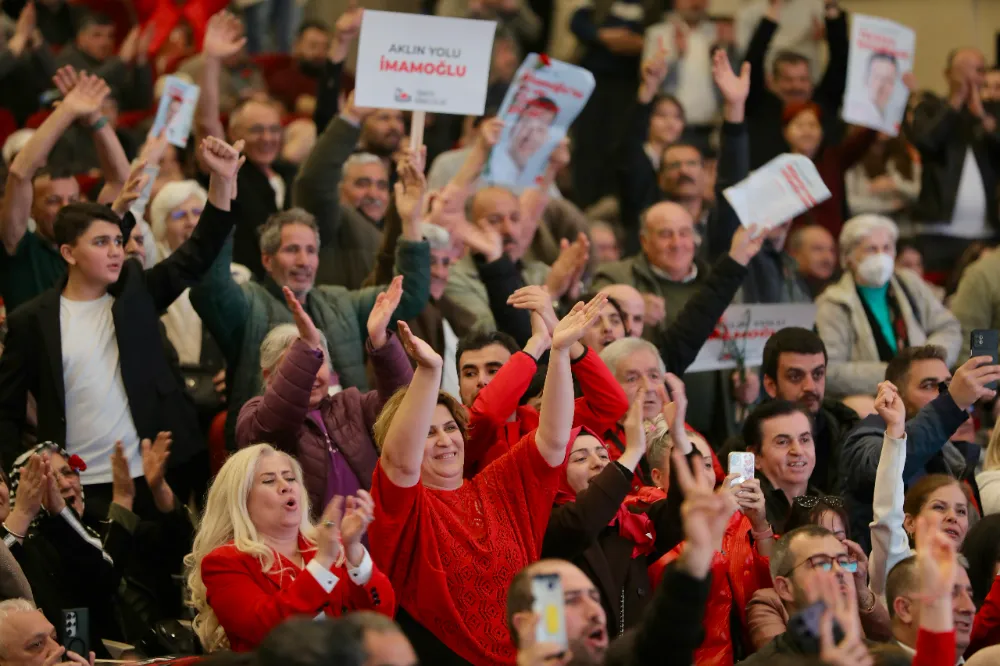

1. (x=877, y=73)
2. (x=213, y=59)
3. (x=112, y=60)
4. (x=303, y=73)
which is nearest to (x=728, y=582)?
(x=213, y=59)

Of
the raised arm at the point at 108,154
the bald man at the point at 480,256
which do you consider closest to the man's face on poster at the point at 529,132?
the bald man at the point at 480,256

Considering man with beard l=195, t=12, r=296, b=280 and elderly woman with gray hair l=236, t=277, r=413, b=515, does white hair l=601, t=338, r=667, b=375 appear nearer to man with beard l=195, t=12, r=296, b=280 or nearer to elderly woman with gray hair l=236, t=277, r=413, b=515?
elderly woman with gray hair l=236, t=277, r=413, b=515

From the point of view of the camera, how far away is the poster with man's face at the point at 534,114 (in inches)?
292

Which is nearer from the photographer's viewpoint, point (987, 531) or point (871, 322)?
point (987, 531)

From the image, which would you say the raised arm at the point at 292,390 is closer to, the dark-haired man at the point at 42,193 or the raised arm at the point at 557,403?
the raised arm at the point at 557,403

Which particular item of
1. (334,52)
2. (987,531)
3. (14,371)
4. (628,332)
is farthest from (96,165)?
(987,531)

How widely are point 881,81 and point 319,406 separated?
4.48m

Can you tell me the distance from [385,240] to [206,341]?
0.88 metres

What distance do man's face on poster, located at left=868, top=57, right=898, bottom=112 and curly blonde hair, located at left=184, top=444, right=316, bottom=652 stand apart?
5011 millimetres

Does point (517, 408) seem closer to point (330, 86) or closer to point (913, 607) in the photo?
point (913, 607)

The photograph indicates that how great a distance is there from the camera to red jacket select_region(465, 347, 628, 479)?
5176 millimetres

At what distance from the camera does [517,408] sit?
218 inches

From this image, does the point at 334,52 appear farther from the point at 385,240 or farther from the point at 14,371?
the point at 14,371

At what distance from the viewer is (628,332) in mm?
6445
